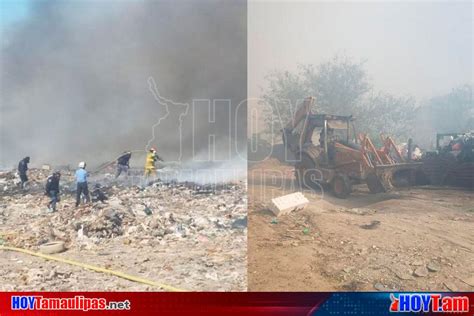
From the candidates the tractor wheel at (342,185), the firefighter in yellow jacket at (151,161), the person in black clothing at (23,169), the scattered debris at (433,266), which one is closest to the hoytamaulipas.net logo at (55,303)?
the person in black clothing at (23,169)

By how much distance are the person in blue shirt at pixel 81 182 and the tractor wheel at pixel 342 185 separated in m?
2.49

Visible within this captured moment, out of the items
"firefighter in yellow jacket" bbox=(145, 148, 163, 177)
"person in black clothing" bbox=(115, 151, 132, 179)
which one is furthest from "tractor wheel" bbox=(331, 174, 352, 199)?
"person in black clothing" bbox=(115, 151, 132, 179)

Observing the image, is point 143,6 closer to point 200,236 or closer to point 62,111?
point 62,111

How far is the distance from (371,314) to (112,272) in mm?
2296

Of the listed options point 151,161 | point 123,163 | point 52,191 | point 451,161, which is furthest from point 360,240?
point 52,191

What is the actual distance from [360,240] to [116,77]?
280cm

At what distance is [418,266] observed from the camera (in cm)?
342

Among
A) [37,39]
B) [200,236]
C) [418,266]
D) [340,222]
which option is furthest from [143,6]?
[418,266]

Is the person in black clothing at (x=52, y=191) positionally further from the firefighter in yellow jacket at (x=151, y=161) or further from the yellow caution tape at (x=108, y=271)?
the firefighter in yellow jacket at (x=151, y=161)

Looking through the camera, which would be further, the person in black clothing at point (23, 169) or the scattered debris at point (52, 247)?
the person in black clothing at point (23, 169)

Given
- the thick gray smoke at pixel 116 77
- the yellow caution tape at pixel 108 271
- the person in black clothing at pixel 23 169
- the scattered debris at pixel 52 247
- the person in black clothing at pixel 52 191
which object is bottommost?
the yellow caution tape at pixel 108 271

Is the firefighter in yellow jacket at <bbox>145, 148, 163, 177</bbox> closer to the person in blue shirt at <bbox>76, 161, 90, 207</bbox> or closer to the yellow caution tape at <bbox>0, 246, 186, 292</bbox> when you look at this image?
the person in blue shirt at <bbox>76, 161, 90, 207</bbox>

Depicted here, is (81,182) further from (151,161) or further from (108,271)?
(108,271)

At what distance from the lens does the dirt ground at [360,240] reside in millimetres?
3391
